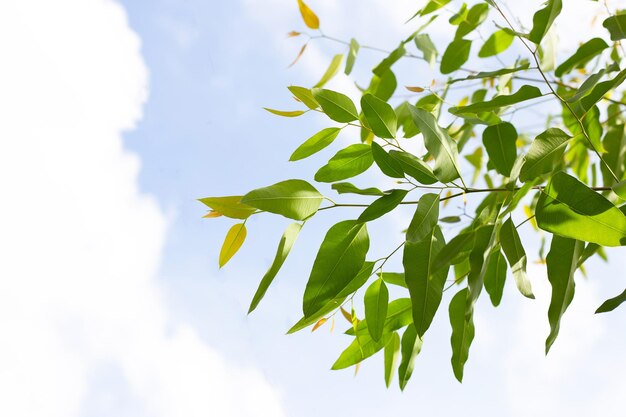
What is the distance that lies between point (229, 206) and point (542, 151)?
0.28m

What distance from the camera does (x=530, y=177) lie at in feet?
1.81

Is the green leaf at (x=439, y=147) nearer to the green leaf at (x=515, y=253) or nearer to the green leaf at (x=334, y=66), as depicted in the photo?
the green leaf at (x=515, y=253)

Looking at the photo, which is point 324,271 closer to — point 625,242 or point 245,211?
point 245,211

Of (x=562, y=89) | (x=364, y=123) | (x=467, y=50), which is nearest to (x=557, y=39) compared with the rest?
(x=562, y=89)

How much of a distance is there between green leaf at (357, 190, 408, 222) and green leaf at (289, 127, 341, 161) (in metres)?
0.15

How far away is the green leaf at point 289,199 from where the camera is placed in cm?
55

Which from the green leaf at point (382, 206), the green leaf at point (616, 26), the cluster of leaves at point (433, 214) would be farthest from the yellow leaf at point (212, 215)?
the green leaf at point (616, 26)

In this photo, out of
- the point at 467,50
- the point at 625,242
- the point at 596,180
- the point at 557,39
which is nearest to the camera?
the point at 625,242

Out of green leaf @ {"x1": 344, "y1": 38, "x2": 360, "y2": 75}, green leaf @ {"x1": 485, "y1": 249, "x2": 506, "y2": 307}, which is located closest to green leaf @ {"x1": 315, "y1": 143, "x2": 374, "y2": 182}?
green leaf @ {"x1": 485, "y1": 249, "x2": 506, "y2": 307}

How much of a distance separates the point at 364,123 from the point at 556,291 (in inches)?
10.0

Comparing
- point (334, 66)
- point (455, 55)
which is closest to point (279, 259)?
point (455, 55)

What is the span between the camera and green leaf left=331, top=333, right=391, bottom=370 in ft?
2.37

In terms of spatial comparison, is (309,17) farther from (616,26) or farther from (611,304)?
(611,304)

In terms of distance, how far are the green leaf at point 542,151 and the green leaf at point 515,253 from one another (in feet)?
0.16
